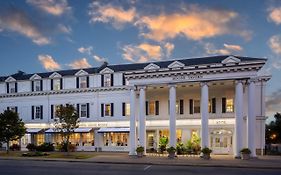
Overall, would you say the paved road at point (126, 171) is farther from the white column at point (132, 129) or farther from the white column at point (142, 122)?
the white column at point (132, 129)

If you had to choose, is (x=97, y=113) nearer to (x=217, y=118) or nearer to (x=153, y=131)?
(x=153, y=131)

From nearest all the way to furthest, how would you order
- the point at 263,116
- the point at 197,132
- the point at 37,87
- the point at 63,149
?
1. the point at 263,116
2. the point at 197,132
3. the point at 63,149
4. the point at 37,87

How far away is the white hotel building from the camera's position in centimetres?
3334

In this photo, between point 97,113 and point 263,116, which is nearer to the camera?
point 263,116

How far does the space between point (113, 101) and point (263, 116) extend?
19.4 m

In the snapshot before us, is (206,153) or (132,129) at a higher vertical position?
(132,129)

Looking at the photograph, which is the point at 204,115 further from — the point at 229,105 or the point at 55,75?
the point at 55,75

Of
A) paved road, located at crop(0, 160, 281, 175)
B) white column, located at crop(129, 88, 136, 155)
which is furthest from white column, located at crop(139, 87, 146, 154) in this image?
paved road, located at crop(0, 160, 281, 175)

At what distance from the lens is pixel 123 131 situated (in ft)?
138

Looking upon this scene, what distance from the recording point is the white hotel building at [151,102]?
3334 cm

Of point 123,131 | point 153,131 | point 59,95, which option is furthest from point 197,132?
point 59,95

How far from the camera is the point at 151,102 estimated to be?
4266 cm

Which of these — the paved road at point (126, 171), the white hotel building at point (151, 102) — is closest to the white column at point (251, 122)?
the white hotel building at point (151, 102)

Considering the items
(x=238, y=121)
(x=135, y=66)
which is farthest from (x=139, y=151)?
(x=135, y=66)
